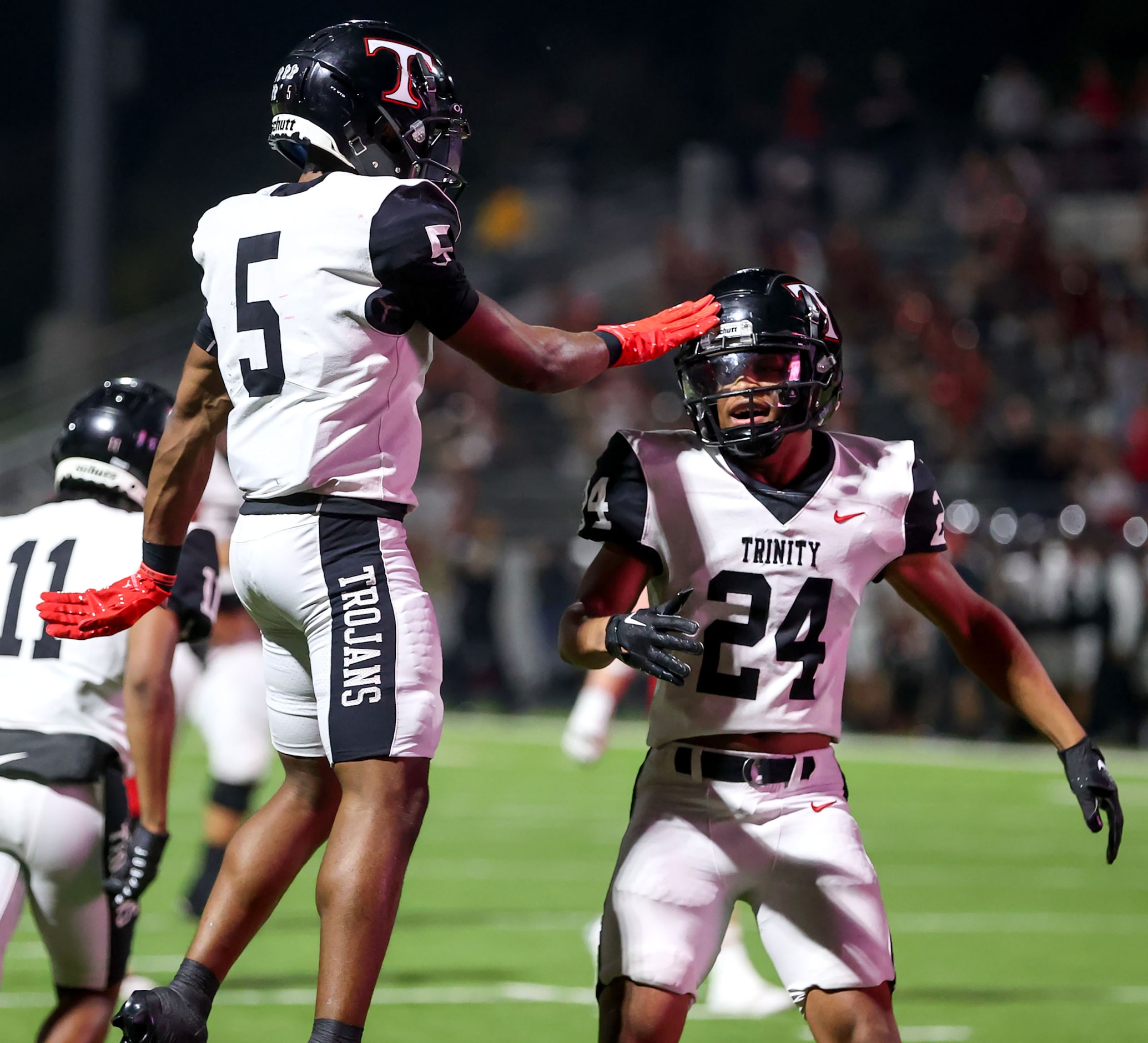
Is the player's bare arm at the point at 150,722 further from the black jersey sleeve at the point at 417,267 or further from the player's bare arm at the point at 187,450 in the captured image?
the black jersey sleeve at the point at 417,267

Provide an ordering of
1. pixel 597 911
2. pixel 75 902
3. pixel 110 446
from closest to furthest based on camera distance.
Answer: pixel 75 902 < pixel 110 446 < pixel 597 911

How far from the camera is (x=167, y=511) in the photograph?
3.81 metres

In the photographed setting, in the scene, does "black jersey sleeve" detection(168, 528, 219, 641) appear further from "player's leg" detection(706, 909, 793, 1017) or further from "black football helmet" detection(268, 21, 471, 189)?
"player's leg" detection(706, 909, 793, 1017)

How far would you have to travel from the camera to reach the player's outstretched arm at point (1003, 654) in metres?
3.74

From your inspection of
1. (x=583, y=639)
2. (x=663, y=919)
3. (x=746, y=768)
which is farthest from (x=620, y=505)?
(x=663, y=919)

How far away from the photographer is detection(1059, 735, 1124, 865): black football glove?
146 inches

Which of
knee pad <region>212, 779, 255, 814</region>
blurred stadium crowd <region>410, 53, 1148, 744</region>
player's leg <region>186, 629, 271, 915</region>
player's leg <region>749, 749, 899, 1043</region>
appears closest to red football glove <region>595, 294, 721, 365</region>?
player's leg <region>749, 749, 899, 1043</region>

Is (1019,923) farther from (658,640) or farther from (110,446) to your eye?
(658,640)

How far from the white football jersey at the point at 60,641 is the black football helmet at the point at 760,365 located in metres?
1.28

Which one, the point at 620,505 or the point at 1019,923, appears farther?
the point at 1019,923

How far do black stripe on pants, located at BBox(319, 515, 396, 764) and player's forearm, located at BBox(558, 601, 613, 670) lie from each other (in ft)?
1.13

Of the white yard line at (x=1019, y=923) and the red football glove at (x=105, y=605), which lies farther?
the white yard line at (x=1019, y=923)

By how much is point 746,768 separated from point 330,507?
0.93m

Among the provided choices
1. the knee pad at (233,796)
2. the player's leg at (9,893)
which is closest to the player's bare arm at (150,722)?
the player's leg at (9,893)
